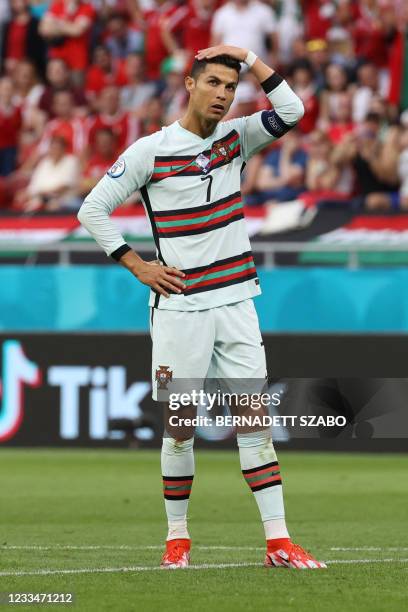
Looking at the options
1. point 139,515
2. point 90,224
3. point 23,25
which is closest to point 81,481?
point 139,515

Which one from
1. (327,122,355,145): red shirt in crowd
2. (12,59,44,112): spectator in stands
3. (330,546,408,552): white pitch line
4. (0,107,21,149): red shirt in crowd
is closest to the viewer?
(330,546,408,552): white pitch line

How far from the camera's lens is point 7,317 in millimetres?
15695

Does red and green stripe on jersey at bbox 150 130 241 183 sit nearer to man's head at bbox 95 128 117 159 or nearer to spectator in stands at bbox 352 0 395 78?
man's head at bbox 95 128 117 159

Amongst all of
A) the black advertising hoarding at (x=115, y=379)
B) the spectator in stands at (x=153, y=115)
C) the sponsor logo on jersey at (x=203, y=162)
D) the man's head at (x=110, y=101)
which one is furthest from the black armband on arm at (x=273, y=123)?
the man's head at (x=110, y=101)

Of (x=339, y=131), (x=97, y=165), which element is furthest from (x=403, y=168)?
(x=97, y=165)

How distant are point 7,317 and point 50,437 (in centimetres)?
140

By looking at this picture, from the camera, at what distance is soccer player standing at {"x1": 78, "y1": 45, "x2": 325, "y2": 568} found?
745cm

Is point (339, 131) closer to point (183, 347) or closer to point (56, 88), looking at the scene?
point (56, 88)

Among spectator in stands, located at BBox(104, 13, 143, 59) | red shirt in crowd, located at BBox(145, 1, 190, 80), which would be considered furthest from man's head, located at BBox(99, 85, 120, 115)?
spectator in stands, located at BBox(104, 13, 143, 59)

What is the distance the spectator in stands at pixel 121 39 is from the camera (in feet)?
72.5

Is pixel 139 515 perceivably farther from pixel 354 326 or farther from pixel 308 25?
pixel 308 25

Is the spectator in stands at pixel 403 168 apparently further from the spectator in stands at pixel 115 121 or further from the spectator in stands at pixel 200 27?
the spectator in stands at pixel 200 27

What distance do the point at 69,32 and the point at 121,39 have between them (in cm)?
76

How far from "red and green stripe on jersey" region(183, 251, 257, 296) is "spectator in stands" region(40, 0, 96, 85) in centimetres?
1502
